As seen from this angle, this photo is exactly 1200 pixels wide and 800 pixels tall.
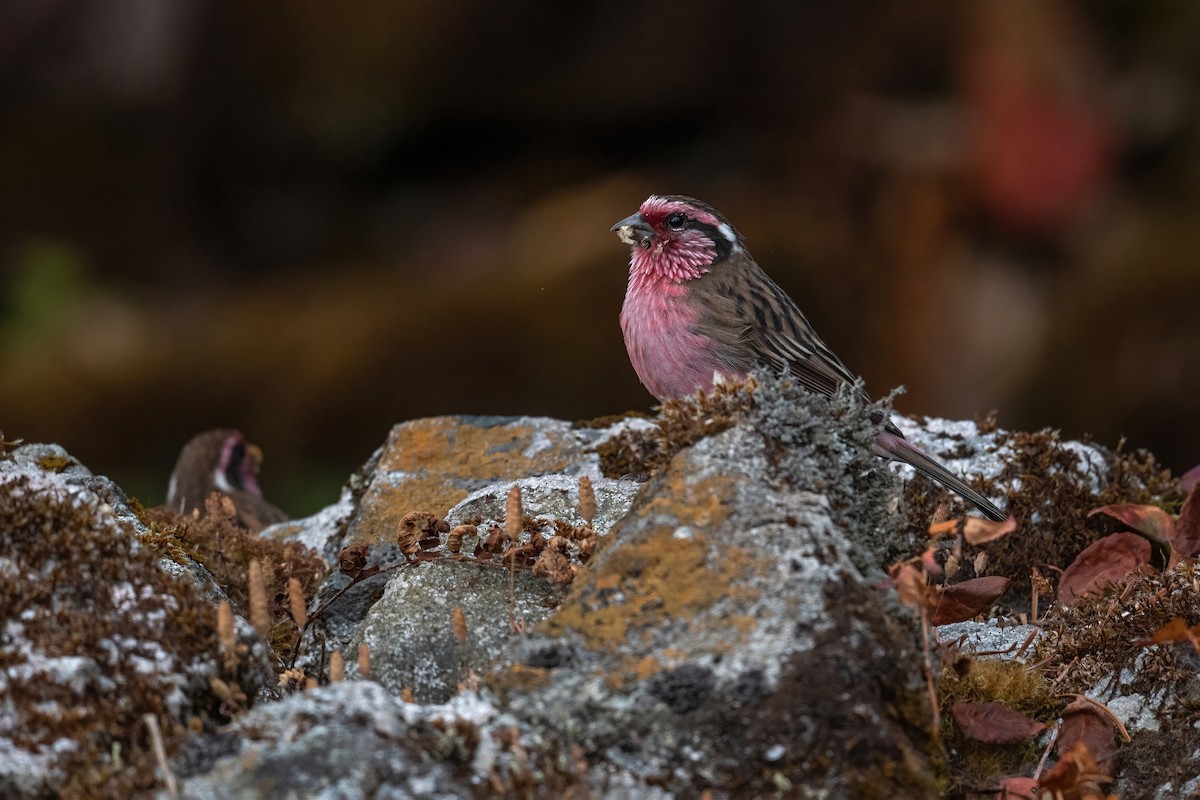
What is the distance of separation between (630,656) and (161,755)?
3.16ft

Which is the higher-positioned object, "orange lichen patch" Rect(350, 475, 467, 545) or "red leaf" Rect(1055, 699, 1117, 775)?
"orange lichen patch" Rect(350, 475, 467, 545)

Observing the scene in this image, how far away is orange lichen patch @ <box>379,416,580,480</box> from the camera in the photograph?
5.90 m

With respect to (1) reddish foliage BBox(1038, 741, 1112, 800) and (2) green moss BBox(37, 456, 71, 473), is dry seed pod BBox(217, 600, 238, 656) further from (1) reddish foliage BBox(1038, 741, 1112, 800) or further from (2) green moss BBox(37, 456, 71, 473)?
(1) reddish foliage BBox(1038, 741, 1112, 800)

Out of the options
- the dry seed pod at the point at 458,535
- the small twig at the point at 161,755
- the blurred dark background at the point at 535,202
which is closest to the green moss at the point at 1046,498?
the dry seed pod at the point at 458,535

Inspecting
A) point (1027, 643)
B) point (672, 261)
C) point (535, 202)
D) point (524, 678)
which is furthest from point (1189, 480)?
point (535, 202)

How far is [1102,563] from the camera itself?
195 inches

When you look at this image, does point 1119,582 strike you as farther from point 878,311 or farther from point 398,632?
point 878,311

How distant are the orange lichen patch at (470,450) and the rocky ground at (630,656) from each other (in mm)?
1177

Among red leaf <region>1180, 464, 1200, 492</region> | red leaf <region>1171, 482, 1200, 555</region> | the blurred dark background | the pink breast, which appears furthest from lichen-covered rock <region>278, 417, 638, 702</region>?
→ the blurred dark background

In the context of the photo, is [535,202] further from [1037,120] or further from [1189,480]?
[1189,480]

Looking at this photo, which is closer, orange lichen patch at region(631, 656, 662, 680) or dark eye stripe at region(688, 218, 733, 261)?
orange lichen patch at region(631, 656, 662, 680)

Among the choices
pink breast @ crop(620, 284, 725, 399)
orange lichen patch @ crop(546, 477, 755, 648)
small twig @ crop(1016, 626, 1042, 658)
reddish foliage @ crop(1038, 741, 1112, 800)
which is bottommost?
reddish foliage @ crop(1038, 741, 1112, 800)

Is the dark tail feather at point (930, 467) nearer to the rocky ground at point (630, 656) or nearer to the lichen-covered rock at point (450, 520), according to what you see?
the rocky ground at point (630, 656)

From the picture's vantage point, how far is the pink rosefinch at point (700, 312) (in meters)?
5.91
